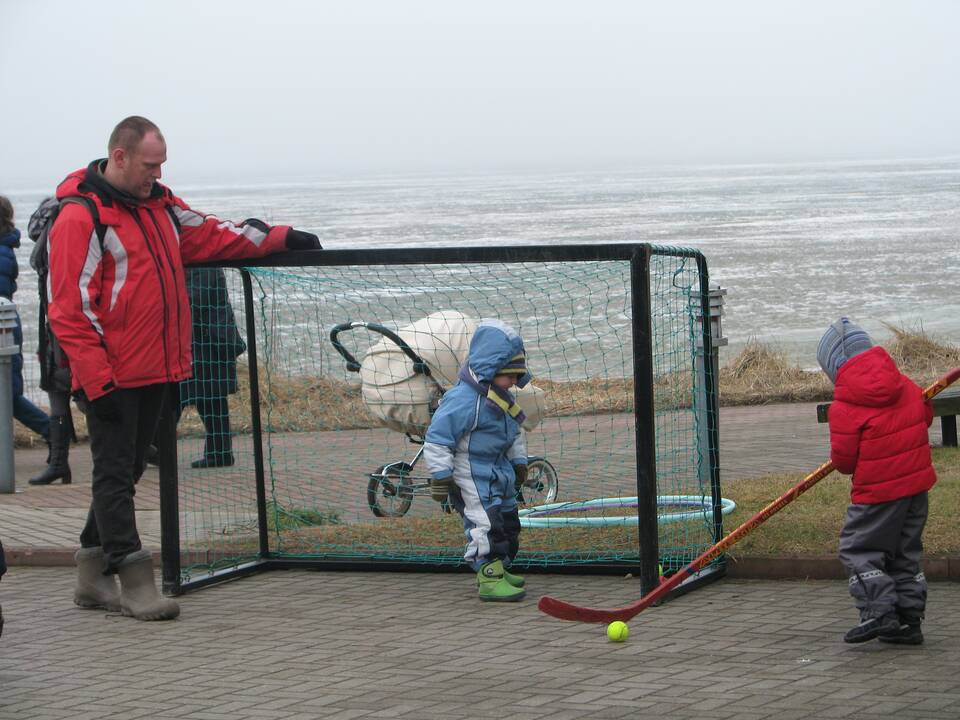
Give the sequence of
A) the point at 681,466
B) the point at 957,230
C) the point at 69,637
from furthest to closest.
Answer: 1. the point at 957,230
2. the point at 681,466
3. the point at 69,637

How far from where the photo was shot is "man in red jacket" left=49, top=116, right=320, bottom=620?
597 cm

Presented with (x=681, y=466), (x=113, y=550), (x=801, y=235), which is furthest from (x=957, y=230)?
(x=113, y=550)

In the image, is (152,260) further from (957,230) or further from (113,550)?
(957,230)

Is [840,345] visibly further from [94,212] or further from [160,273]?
[94,212]

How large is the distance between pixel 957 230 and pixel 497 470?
43166mm

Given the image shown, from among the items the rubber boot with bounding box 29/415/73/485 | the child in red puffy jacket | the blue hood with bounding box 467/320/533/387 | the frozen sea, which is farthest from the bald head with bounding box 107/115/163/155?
the frozen sea

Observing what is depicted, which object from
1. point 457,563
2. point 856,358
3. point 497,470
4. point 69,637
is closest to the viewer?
point 856,358

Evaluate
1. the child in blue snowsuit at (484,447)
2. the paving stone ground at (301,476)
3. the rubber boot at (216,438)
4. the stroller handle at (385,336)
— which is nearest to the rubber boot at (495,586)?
the child in blue snowsuit at (484,447)

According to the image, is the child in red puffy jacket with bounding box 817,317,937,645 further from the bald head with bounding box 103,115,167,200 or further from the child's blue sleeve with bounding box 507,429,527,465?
the bald head with bounding box 103,115,167,200

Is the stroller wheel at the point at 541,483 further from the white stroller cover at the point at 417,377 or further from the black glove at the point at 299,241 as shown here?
the black glove at the point at 299,241

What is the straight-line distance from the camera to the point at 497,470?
654 centimetres

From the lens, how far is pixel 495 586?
6.43 m

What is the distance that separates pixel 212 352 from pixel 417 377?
3.85 feet

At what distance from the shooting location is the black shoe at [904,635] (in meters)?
5.34
